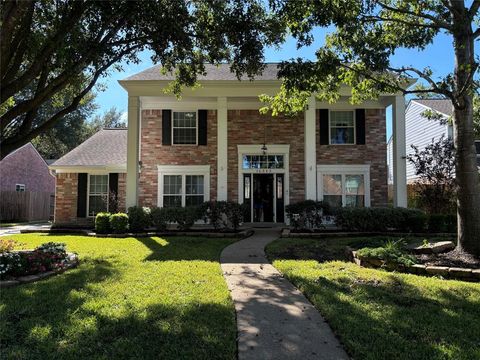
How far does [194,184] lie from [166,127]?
108 inches

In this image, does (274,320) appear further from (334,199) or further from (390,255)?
(334,199)

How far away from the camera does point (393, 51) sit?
845 cm

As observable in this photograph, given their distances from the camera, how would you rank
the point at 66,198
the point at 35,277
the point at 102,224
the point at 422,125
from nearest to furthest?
the point at 35,277, the point at 102,224, the point at 66,198, the point at 422,125

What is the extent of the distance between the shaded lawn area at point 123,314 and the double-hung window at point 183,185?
28.6 feet

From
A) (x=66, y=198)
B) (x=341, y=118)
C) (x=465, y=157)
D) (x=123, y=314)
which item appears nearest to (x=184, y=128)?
(x=66, y=198)

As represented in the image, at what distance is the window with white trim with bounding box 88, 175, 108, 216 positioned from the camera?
18.3 meters

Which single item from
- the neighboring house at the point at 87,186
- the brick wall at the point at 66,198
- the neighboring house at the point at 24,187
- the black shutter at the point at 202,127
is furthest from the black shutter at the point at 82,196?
the neighboring house at the point at 24,187

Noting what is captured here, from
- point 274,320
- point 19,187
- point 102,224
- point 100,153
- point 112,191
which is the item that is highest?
point 100,153

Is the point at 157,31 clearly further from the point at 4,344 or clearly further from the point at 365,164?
the point at 365,164

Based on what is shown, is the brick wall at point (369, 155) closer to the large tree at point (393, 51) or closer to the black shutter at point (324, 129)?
the black shutter at point (324, 129)

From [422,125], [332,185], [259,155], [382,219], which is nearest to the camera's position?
[382,219]

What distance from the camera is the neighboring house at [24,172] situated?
27777 millimetres

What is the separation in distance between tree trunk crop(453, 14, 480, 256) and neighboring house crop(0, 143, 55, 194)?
27762mm

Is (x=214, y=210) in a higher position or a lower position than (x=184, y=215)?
higher
